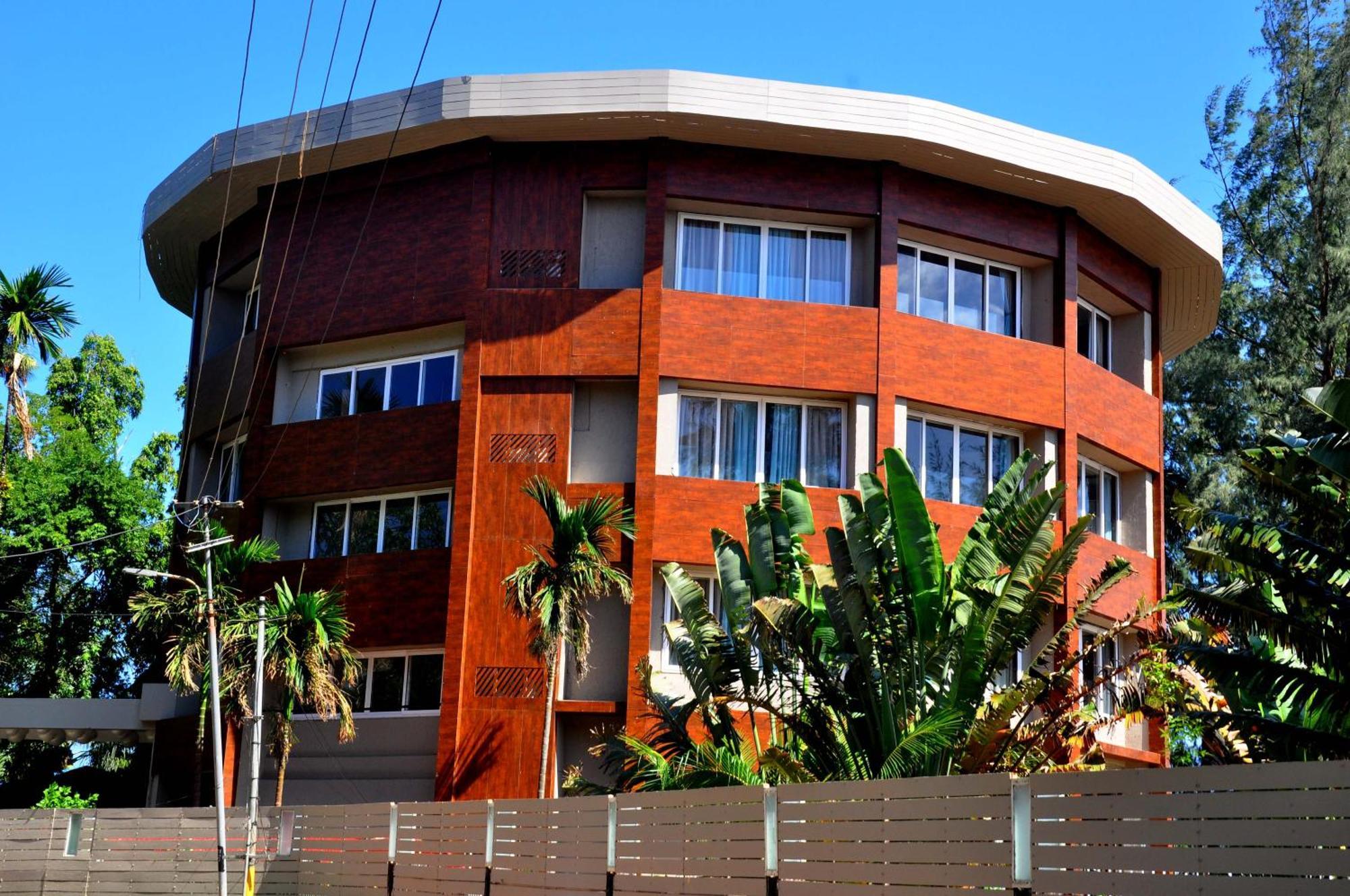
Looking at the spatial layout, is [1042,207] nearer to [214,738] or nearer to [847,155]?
[847,155]

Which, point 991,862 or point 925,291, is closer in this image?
point 991,862

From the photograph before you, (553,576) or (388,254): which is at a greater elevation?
(388,254)

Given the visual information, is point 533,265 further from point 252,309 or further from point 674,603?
point 252,309

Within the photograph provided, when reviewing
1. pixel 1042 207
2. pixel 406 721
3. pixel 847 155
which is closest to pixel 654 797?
pixel 406 721

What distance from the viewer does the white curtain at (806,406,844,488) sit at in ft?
91.3

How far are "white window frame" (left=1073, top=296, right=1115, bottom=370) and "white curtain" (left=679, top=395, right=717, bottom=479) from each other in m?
8.00

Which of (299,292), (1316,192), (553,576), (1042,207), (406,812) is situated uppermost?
(1316,192)

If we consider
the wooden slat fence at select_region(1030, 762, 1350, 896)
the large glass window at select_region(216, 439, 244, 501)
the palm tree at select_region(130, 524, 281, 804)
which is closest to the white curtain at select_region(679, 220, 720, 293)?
the palm tree at select_region(130, 524, 281, 804)

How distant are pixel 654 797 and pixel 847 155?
14787 millimetres

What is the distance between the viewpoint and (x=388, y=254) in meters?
29.6

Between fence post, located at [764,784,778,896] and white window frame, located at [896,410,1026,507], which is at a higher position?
white window frame, located at [896,410,1026,507]

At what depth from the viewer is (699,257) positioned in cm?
2864

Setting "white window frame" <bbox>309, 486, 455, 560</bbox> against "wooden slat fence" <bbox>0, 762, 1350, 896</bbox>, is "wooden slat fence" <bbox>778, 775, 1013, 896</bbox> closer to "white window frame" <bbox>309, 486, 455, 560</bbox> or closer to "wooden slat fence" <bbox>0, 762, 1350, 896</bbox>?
"wooden slat fence" <bbox>0, 762, 1350, 896</bbox>

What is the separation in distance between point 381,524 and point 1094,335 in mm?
14730
